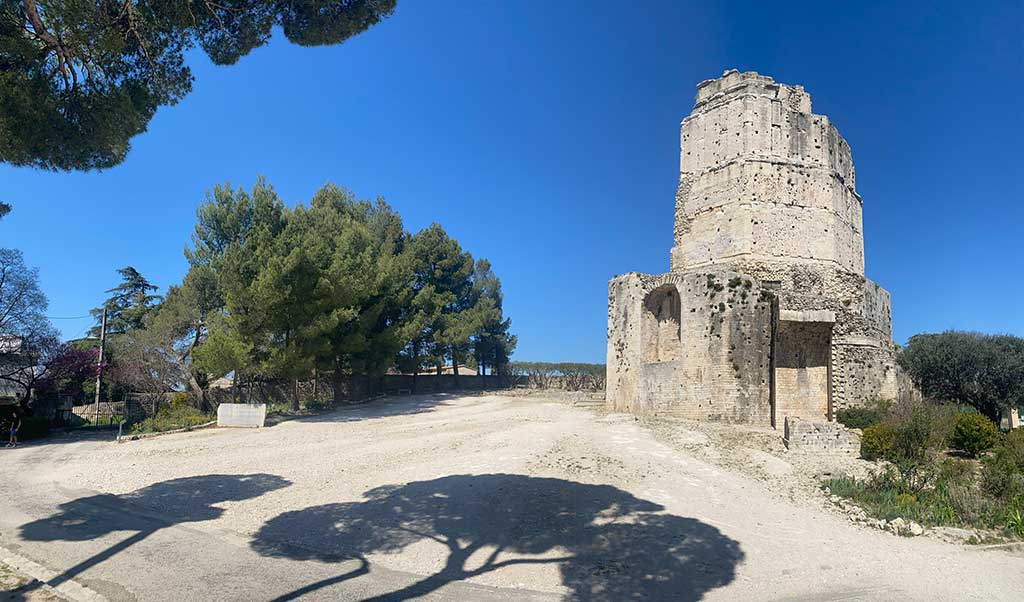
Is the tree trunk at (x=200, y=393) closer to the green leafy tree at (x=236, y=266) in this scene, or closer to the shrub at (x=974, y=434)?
the green leafy tree at (x=236, y=266)

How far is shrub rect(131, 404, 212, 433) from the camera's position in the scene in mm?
17641

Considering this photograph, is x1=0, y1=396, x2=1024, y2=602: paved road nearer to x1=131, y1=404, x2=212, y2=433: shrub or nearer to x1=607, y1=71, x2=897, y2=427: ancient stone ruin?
x1=131, y1=404, x2=212, y2=433: shrub

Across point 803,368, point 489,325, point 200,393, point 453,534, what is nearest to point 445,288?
point 489,325

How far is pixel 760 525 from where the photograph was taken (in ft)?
27.1

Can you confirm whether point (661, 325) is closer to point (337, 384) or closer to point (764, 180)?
point (764, 180)

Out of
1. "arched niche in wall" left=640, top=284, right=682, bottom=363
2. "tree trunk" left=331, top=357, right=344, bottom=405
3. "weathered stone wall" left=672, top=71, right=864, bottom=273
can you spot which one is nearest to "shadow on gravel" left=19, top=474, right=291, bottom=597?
"arched niche in wall" left=640, top=284, right=682, bottom=363

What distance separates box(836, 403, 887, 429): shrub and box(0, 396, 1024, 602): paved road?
8015 millimetres

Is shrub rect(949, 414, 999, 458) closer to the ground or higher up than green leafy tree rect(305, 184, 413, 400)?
closer to the ground

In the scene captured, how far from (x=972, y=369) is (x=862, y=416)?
6.30 m

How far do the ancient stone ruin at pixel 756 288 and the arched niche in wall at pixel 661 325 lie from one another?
41 mm

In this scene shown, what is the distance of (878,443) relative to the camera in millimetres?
13148

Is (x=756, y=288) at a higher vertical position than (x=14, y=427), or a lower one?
higher

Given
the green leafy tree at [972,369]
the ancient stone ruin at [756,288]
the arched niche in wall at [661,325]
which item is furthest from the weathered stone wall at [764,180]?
the green leafy tree at [972,369]

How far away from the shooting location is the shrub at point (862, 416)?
16906 mm
